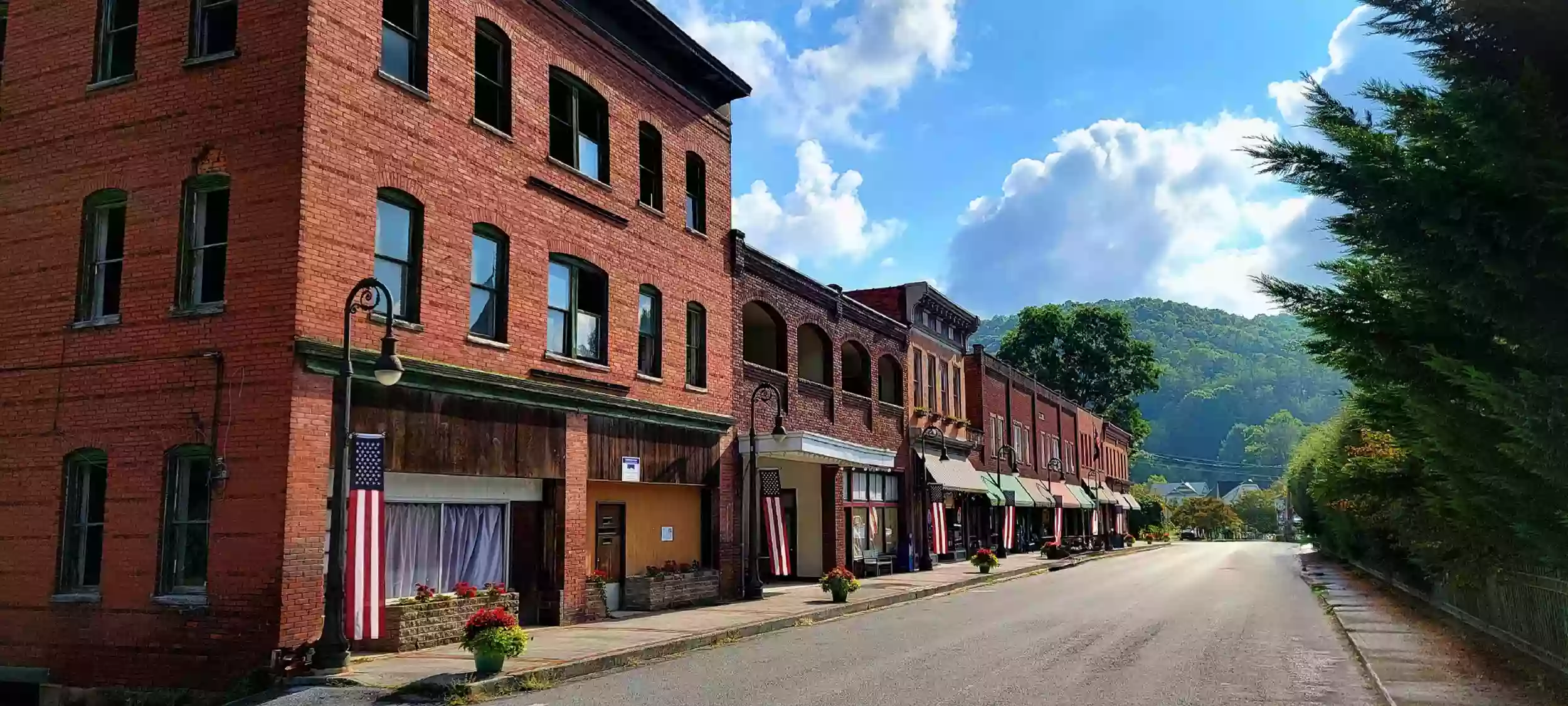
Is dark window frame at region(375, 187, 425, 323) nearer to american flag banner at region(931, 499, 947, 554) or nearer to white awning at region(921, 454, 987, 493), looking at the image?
american flag banner at region(931, 499, 947, 554)

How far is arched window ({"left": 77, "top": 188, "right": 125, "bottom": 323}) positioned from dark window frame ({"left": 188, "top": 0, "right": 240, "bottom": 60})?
220 cm

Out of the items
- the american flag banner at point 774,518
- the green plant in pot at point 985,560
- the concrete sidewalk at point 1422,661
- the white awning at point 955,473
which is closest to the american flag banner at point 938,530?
the green plant in pot at point 985,560

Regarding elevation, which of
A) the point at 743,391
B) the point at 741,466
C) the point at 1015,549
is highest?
the point at 743,391

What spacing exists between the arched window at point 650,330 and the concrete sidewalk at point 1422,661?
13.0 meters

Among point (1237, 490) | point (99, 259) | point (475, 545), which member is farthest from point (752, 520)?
point (1237, 490)

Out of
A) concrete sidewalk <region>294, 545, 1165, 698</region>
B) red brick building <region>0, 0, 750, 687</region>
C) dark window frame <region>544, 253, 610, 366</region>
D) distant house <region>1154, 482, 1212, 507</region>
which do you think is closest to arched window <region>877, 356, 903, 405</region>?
concrete sidewalk <region>294, 545, 1165, 698</region>

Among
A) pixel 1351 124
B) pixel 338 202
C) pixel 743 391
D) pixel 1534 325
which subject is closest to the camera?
pixel 1534 325

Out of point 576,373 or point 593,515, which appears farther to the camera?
point 593,515

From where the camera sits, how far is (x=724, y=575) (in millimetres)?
23141

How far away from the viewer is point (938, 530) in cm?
3453

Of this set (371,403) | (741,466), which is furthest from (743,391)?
(371,403)

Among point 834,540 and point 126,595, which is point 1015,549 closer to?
point 834,540

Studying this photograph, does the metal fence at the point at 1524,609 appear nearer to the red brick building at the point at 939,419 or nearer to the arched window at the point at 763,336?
the arched window at the point at 763,336

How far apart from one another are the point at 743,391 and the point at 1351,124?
1768 centimetres
